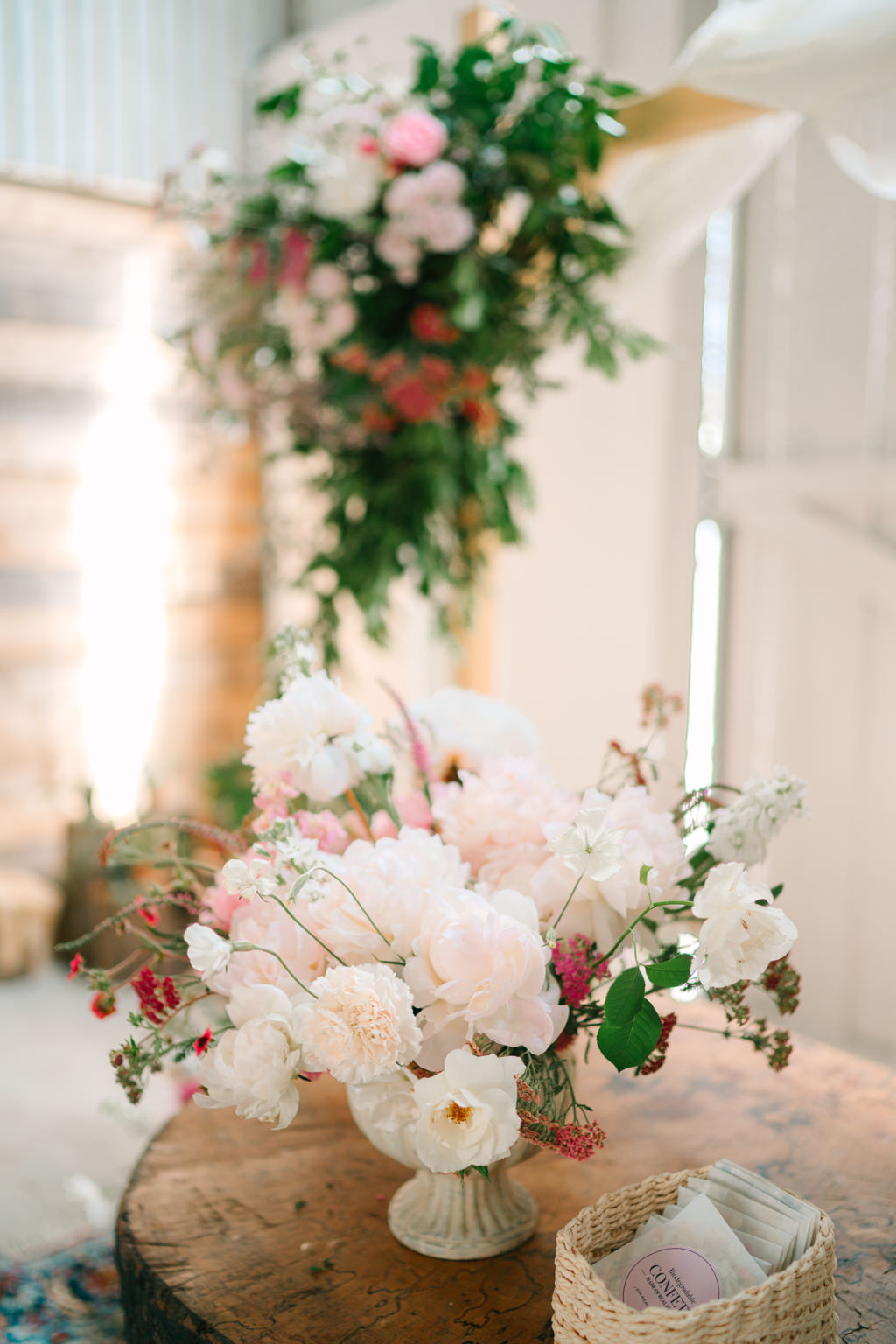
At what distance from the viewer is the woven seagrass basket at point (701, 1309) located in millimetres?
678

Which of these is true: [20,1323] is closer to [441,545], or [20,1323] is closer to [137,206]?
[441,545]

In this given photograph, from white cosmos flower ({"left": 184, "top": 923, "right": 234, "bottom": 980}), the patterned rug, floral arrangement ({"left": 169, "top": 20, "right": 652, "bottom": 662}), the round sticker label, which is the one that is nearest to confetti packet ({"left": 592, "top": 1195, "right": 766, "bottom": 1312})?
the round sticker label

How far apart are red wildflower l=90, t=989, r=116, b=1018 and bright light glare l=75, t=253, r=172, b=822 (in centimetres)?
245

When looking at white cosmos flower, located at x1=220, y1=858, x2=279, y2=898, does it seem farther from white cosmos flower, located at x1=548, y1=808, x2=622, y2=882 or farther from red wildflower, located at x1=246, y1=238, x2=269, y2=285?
red wildflower, located at x1=246, y1=238, x2=269, y2=285

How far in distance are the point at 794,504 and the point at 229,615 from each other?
185 centimetres

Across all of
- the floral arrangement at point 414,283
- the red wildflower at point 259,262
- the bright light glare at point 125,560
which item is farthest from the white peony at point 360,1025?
the bright light glare at point 125,560

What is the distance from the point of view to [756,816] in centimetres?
89

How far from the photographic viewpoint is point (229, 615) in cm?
348

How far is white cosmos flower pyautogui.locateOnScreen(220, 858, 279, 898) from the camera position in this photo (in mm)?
734

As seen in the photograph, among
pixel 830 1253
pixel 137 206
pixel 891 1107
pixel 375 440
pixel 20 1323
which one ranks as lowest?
pixel 20 1323

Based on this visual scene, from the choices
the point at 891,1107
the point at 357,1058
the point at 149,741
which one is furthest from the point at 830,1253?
the point at 149,741

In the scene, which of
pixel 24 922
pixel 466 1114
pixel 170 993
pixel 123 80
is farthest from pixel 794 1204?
pixel 123 80

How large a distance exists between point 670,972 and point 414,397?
144cm

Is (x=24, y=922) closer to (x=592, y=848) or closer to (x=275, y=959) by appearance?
(x=275, y=959)
